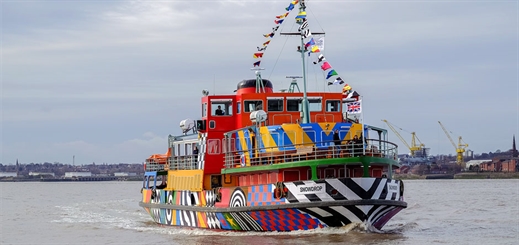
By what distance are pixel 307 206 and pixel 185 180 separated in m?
8.54

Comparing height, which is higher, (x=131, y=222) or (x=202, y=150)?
(x=202, y=150)

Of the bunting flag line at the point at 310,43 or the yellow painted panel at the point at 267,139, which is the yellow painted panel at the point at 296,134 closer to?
the yellow painted panel at the point at 267,139

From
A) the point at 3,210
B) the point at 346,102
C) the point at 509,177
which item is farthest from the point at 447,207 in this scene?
the point at 509,177

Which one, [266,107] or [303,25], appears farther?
[266,107]

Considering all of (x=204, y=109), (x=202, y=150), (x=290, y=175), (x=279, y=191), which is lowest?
(x=279, y=191)

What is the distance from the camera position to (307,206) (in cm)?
2948

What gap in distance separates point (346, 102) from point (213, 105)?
539 centimetres

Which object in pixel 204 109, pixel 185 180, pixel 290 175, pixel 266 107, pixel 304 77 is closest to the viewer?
pixel 290 175

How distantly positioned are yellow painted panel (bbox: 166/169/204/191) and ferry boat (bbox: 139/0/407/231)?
42 mm

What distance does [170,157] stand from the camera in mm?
39500

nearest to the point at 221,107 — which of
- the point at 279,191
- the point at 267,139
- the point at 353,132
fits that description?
the point at 267,139

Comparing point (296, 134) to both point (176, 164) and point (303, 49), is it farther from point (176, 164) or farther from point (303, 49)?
point (176, 164)

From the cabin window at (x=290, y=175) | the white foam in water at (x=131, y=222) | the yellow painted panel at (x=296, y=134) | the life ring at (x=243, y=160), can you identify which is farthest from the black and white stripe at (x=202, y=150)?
the cabin window at (x=290, y=175)

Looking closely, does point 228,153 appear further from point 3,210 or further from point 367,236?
point 3,210
